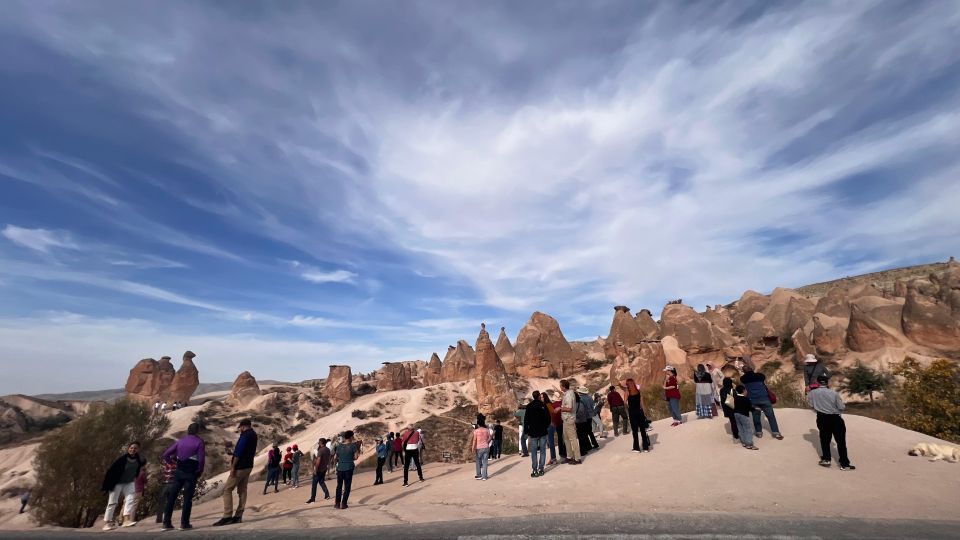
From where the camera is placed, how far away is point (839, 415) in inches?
312

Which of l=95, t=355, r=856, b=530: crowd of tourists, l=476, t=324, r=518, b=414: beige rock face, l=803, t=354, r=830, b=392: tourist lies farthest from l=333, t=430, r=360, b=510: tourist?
l=476, t=324, r=518, b=414: beige rock face

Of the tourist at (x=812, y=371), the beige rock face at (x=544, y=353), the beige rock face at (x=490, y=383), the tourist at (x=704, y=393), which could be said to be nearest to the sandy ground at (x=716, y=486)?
the tourist at (x=812, y=371)

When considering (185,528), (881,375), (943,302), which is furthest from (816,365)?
(943,302)

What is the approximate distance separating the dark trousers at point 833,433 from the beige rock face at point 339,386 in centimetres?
5485

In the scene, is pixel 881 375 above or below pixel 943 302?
below

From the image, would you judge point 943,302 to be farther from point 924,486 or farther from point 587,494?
point 587,494

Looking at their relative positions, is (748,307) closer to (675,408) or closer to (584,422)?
(675,408)

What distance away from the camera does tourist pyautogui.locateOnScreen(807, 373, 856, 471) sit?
7.90 m

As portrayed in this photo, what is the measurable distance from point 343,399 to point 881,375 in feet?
171

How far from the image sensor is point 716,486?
7.96 m

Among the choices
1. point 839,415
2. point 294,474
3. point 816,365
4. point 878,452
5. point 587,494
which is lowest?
point 294,474

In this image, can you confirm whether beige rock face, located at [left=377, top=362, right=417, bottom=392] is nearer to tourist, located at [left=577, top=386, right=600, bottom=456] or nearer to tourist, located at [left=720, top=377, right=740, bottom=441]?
tourist, located at [left=577, top=386, right=600, bottom=456]

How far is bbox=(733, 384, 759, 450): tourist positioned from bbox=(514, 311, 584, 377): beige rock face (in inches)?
1832

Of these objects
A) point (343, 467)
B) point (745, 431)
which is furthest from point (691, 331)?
point (343, 467)
